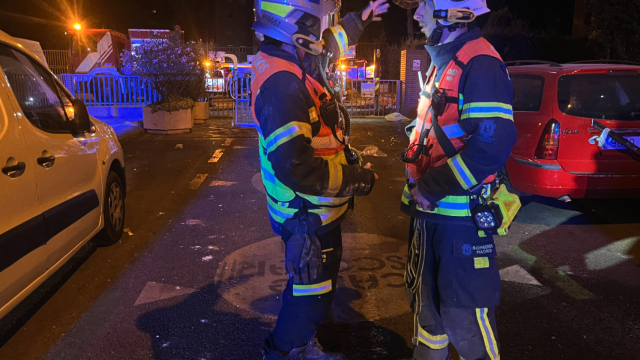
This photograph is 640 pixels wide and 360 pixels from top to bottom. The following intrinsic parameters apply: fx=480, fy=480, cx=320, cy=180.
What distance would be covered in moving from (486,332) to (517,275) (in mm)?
1982

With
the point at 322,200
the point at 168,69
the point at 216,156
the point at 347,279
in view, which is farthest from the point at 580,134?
the point at 168,69

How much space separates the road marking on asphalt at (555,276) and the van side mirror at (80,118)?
3935mm

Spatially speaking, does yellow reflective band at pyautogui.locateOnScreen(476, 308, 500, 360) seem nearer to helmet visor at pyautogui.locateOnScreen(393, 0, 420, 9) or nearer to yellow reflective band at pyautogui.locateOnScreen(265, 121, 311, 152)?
yellow reflective band at pyautogui.locateOnScreen(265, 121, 311, 152)

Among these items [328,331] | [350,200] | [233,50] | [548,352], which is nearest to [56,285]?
[328,331]

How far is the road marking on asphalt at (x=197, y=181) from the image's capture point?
7004 mm

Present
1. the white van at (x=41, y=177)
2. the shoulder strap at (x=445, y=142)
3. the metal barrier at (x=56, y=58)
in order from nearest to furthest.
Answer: the shoulder strap at (x=445, y=142), the white van at (x=41, y=177), the metal barrier at (x=56, y=58)

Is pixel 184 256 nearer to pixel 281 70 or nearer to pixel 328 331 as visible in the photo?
pixel 328 331

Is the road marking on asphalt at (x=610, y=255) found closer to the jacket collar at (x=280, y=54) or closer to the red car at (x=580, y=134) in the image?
the red car at (x=580, y=134)

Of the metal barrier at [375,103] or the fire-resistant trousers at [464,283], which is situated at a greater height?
the metal barrier at [375,103]

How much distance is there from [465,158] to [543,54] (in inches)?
760

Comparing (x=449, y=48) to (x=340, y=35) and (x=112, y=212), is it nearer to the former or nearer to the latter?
(x=340, y=35)

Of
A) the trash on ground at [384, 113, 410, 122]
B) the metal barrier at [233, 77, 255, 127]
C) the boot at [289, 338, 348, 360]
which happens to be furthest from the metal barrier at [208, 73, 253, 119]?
the boot at [289, 338, 348, 360]

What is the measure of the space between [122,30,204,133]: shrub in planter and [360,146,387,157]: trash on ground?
5.43m

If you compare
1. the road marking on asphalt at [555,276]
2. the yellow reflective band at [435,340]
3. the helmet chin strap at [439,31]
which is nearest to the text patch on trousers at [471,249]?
the yellow reflective band at [435,340]
